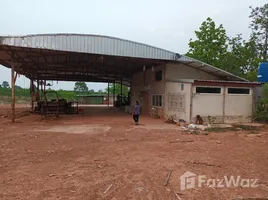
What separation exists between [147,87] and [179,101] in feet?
22.5

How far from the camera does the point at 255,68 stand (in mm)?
27797

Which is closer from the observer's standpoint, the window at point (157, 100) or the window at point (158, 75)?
A: the window at point (157, 100)

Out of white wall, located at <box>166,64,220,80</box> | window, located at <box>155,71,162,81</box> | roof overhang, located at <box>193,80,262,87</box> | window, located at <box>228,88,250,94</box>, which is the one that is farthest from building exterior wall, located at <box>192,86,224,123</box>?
window, located at <box>155,71,162,81</box>

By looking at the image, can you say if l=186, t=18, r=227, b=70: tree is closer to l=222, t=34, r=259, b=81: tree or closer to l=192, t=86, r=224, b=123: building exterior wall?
l=222, t=34, r=259, b=81: tree

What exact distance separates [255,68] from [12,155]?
2808cm

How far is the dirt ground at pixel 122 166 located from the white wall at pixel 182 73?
9.80 meters

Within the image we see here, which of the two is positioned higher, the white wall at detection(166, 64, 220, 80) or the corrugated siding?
the corrugated siding

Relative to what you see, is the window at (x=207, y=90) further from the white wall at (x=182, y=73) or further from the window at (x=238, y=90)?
the white wall at (x=182, y=73)

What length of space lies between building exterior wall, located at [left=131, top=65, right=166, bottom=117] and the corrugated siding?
7.92ft

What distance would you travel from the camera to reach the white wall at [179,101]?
15211mm

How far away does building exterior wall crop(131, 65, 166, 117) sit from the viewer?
64.8 ft

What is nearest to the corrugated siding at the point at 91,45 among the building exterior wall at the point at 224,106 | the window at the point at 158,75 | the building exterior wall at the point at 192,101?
the building exterior wall at the point at 192,101

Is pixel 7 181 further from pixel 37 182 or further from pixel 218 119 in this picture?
pixel 218 119

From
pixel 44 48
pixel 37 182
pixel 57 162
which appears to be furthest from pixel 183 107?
pixel 37 182
